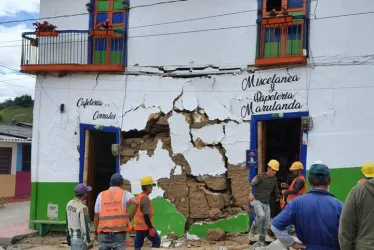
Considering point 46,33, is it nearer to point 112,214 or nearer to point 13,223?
point 13,223

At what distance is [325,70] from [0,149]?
45.4 ft

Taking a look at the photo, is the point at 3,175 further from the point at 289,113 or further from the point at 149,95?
the point at 289,113

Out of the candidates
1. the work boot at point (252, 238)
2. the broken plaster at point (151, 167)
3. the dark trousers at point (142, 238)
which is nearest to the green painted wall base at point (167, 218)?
the broken plaster at point (151, 167)

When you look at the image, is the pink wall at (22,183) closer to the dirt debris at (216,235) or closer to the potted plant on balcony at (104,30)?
the potted plant on balcony at (104,30)

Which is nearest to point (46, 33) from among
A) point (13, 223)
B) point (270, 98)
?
point (13, 223)

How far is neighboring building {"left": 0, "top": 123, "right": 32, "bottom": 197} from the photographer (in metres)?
19.5

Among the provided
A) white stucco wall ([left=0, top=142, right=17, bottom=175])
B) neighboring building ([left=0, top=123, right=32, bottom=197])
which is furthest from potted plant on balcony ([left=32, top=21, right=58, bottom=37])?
white stucco wall ([left=0, top=142, right=17, bottom=175])

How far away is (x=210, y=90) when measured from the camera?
11.6 m

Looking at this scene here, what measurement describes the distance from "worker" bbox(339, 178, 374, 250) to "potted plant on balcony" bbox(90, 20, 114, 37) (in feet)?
31.9

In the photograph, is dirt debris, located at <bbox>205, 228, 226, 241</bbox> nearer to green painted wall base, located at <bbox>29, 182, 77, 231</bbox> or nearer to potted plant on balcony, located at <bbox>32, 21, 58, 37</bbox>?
green painted wall base, located at <bbox>29, 182, 77, 231</bbox>

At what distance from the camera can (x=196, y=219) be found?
11.6 metres

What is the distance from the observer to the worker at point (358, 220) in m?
3.69

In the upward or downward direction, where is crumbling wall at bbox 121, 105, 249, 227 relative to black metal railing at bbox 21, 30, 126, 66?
downward

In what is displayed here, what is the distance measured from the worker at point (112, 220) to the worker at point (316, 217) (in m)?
2.98
